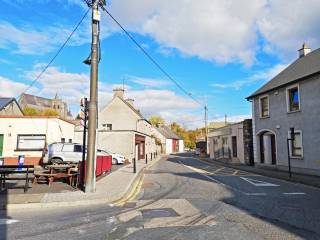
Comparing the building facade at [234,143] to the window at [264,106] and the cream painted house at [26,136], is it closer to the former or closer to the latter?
the window at [264,106]

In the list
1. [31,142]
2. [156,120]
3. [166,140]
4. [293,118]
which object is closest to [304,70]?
[293,118]

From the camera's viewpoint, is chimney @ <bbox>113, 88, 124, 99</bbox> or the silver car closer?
the silver car

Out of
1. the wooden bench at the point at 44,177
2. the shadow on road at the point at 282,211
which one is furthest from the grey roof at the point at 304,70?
the wooden bench at the point at 44,177

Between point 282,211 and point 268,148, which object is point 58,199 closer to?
point 282,211

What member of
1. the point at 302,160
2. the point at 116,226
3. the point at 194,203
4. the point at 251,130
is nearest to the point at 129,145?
the point at 251,130

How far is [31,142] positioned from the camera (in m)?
23.5

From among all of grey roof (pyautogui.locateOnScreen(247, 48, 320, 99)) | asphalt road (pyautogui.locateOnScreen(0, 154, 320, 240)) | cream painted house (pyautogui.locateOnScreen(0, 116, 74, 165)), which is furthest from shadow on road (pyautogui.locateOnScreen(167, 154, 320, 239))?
cream painted house (pyautogui.locateOnScreen(0, 116, 74, 165))

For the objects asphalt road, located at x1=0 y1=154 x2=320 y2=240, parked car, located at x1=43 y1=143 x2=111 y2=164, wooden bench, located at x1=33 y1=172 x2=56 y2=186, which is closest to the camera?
asphalt road, located at x1=0 y1=154 x2=320 y2=240

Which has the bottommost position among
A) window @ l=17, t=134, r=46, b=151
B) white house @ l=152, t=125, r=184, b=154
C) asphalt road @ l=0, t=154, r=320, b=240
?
asphalt road @ l=0, t=154, r=320, b=240

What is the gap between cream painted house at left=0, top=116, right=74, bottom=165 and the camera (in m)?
23.2

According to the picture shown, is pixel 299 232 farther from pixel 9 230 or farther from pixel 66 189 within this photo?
pixel 66 189

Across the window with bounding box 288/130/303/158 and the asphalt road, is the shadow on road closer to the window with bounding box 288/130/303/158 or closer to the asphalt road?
the asphalt road

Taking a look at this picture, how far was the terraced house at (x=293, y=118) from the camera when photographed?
725 inches

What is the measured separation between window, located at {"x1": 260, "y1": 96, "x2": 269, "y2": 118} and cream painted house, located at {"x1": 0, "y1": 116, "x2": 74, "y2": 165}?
54.4 ft
